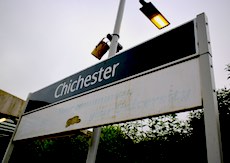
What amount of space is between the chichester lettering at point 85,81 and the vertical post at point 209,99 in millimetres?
957

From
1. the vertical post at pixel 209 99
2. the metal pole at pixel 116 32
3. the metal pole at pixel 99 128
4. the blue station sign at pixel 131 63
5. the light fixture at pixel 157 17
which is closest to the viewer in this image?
the vertical post at pixel 209 99

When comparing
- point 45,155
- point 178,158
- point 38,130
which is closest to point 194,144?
point 178,158

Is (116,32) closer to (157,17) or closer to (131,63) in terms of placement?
(157,17)

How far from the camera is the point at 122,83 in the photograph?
203 cm

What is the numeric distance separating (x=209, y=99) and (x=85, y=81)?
161 centimetres

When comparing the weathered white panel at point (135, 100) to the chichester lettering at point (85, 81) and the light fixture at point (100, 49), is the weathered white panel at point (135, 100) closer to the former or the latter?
the chichester lettering at point (85, 81)

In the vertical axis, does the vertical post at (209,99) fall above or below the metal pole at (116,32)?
below

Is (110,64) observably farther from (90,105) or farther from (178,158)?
(178,158)

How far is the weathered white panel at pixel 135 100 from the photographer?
4.88 ft

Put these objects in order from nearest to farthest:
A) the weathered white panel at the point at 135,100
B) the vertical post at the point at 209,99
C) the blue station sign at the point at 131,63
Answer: the vertical post at the point at 209,99, the weathered white panel at the point at 135,100, the blue station sign at the point at 131,63

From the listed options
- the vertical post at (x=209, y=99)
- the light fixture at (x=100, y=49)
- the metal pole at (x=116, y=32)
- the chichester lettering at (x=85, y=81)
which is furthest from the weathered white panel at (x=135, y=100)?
the light fixture at (x=100, y=49)

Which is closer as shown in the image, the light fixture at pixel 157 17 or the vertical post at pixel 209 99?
the vertical post at pixel 209 99

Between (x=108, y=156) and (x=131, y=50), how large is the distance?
488 inches

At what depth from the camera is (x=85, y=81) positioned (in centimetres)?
258
